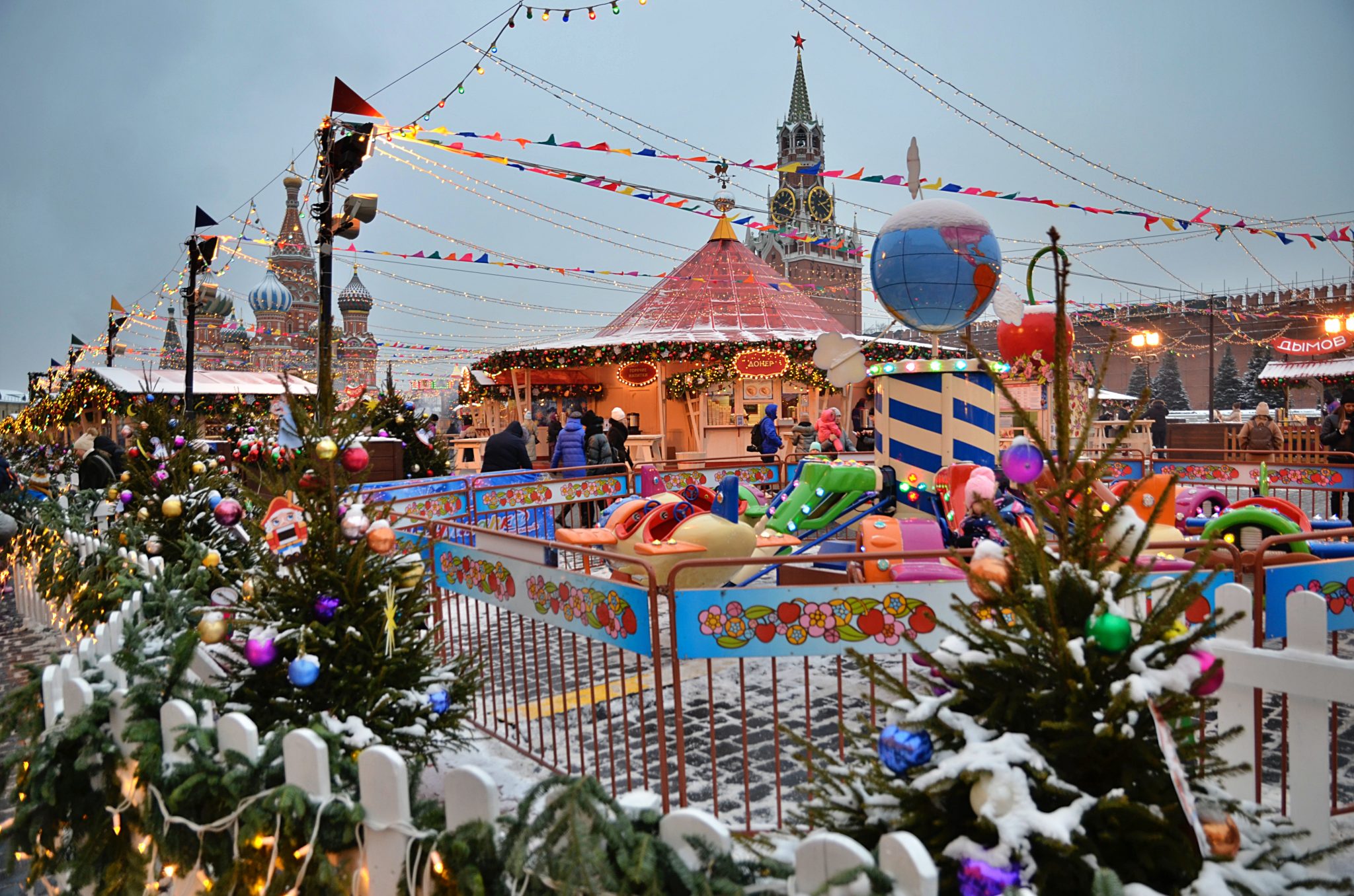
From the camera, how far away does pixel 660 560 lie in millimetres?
6816

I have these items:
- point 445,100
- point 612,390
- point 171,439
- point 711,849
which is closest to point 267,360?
point 612,390

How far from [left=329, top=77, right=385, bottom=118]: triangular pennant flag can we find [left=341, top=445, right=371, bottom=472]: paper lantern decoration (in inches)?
195

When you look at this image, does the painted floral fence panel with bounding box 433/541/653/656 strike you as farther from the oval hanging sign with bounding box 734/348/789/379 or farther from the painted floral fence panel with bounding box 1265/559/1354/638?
the oval hanging sign with bounding box 734/348/789/379

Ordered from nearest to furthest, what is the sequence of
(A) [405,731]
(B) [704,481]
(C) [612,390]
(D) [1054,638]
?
(D) [1054,638] < (A) [405,731] < (B) [704,481] < (C) [612,390]

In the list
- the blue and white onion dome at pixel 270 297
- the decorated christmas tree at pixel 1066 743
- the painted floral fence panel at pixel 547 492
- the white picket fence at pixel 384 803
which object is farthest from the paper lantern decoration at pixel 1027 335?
the blue and white onion dome at pixel 270 297

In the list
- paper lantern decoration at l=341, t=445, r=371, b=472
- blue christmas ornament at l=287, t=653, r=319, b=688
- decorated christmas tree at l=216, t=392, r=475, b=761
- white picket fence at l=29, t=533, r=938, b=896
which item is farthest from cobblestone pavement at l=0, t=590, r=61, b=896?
paper lantern decoration at l=341, t=445, r=371, b=472

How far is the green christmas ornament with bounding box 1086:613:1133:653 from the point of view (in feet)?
5.94

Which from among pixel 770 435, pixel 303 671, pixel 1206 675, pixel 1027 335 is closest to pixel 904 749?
pixel 1206 675

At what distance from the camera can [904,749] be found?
6.22 ft

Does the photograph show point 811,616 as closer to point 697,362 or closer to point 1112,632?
point 1112,632

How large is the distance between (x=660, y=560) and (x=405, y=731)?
3.57 meters

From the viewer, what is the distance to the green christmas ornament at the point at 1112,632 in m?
1.81

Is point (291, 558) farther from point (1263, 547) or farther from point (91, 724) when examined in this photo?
point (1263, 547)

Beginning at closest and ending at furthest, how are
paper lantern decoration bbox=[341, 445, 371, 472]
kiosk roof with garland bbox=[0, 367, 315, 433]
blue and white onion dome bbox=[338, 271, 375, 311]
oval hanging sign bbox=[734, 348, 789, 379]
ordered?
paper lantern decoration bbox=[341, 445, 371, 472], oval hanging sign bbox=[734, 348, 789, 379], kiosk roof with garland bbox=[0, 367, 315, 433], blue and white onion dome bbox=[338, 271, 375, 311]
